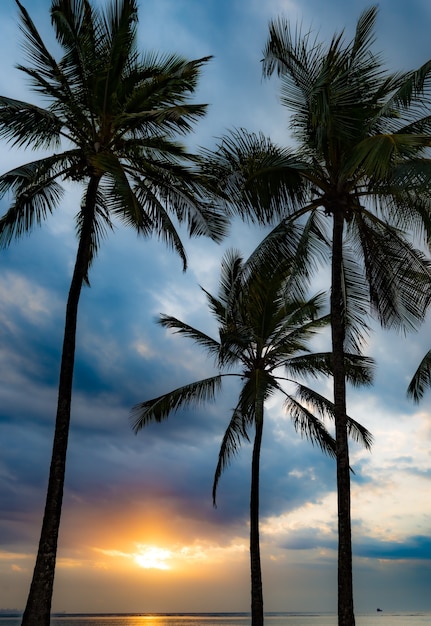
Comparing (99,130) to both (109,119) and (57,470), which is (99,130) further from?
(57,470)

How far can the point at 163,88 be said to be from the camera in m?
16.2

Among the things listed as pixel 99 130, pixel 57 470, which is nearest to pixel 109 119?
pixel 99 130

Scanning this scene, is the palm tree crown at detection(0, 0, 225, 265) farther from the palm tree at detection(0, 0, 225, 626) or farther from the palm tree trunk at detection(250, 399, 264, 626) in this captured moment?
the palm tree trunk at detection(250, 399, 264, 626)

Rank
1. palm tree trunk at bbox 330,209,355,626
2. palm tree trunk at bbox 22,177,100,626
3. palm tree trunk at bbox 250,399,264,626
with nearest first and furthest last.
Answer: palm tree trunk at bbox 22,177,100,626, palm tree trunk at bbox 330,209,355,626, palm tree trunk at bbox 250,399,264,626

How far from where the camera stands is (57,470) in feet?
44.2

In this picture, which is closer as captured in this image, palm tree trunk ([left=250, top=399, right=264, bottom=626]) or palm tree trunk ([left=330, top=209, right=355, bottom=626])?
palm tree trunk ([left=330, top=209, right=355, bottom=626])

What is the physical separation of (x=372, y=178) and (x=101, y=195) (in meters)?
7.50

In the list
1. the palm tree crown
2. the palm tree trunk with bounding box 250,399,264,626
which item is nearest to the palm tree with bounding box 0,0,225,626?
the palm tree crown

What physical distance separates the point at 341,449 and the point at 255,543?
26.1ft

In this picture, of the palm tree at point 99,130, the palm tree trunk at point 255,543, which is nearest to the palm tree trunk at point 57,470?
the palm tree at point 99,130

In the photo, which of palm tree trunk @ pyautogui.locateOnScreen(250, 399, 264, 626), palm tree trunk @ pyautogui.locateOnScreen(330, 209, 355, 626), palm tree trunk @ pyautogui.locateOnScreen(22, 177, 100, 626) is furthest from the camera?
palm tree trunk @ pyautogui.locateOnScreen(250, 399, 264, 626)

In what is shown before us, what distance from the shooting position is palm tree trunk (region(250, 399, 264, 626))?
1973 cm

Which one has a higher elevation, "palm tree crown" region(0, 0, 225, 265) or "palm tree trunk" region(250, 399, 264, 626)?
"palm tree crown" region(0, 0, 225, 265)

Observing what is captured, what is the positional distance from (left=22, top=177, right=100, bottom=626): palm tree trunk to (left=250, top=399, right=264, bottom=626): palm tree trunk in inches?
268
